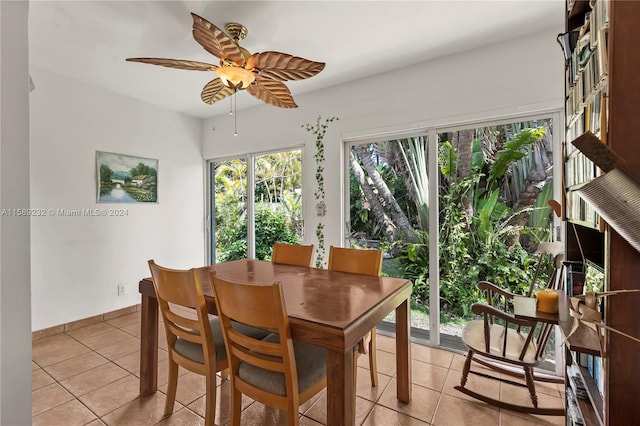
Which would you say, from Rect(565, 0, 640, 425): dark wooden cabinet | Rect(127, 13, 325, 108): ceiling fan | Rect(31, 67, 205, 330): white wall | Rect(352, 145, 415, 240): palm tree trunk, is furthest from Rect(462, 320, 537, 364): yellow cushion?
Rect(31, 67, 205, 330): white wall

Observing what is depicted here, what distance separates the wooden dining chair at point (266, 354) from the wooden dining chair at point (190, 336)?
0.16 metres

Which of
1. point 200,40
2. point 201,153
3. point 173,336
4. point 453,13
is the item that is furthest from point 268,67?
point 201,153

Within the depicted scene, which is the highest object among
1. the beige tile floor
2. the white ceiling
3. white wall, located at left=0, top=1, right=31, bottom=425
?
the white ceiling

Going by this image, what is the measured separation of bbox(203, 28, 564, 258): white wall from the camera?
224cm

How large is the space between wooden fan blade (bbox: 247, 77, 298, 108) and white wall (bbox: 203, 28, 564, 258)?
0.76 meters

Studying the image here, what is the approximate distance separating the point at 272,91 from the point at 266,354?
5.58 feet

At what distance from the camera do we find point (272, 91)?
2.16 m

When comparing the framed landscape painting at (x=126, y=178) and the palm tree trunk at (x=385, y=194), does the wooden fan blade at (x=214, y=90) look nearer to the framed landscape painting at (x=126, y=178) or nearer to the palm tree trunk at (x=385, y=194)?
the palm tree trunk at (x=385, y=194)

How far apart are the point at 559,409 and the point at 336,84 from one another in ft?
10.1

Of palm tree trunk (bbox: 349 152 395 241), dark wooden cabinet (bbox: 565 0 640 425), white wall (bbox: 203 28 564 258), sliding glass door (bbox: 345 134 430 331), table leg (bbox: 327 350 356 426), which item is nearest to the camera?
dark wooden cabinet (bbox: 565 0 640 425)

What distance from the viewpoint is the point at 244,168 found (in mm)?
4078

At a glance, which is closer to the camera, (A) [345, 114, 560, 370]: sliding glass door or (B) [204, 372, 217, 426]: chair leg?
(B) [204, 372, 217, 426]: chair leg

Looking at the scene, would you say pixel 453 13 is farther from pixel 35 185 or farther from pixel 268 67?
pixel 35 185

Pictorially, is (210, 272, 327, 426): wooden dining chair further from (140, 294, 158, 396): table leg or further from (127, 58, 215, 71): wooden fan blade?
(127, 58, 215, 71): wooden fan blade
